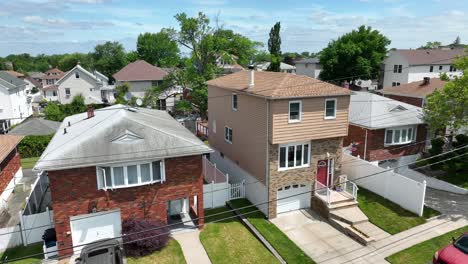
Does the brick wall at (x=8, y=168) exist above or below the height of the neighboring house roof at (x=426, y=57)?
below

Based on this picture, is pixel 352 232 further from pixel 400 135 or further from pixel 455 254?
pixel 400 135

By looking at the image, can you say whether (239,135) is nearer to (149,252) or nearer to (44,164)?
(149,252)

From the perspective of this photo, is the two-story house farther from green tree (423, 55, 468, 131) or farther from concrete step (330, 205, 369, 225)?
green tree (423, 55, 468, 131)

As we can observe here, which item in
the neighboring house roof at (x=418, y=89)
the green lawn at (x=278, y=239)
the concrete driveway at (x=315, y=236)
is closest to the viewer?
the green lawn at (x=278, y=239)

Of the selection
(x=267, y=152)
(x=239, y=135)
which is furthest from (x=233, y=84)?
(x=267, y=152)

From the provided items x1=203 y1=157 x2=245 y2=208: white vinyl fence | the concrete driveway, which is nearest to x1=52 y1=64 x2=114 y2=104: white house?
x1=203 y1=157 x2=245 y2=208: white vinyl fence

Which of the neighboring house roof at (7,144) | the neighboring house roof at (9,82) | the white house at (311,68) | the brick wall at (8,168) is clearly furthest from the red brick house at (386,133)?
the neighboring house roof at (9,82)

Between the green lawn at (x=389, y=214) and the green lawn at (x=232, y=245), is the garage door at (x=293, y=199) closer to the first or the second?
the green lawn at (x=232, y=245)
